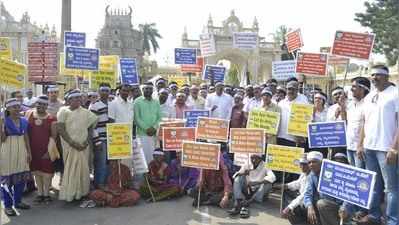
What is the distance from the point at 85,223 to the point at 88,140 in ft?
4.60

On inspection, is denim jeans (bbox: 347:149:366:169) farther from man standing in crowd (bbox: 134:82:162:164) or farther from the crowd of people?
man standing in crowd (bbox: 134:82:162:164)

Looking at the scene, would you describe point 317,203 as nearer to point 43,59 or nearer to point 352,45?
point 352,45

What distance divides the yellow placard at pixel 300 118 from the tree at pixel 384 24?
18.5 meters

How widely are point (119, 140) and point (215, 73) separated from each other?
539cm

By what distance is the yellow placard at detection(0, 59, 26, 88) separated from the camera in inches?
281

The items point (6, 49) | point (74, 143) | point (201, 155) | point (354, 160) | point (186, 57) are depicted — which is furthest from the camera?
point (186, 57)

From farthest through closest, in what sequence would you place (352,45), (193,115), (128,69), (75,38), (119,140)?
(128,69)
(75,38)
(352,45)
(193,115)
(119,140)

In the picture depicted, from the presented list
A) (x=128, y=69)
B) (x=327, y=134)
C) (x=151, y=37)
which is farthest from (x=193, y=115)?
(x=151, y=37)

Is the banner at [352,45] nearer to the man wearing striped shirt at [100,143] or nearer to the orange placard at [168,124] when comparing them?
the orange placard at [168,124]

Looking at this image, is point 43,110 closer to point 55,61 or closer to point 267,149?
point 267,149

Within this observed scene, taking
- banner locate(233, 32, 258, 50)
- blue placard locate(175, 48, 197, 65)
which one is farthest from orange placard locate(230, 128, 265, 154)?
blue placard locate(175, 48, 197, 65)

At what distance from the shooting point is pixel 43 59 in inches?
430

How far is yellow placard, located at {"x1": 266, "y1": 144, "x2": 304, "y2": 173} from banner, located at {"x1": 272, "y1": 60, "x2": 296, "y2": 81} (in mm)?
4606

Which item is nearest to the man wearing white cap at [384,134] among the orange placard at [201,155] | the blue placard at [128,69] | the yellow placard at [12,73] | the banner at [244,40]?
the orange placard at [201,155]
